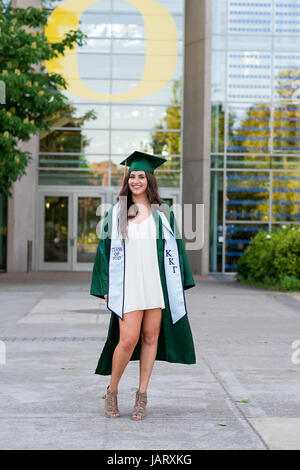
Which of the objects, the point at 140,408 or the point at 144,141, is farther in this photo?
the point at 144,141

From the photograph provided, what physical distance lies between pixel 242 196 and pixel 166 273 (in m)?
18.8

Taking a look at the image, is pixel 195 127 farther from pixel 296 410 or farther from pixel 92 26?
pixel 296 410

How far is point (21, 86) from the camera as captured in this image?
16547 millimetres

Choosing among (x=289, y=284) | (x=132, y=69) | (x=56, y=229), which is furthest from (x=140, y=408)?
(x=132, y=69)

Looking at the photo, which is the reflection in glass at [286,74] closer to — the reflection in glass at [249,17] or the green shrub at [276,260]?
the reflection in glass at [249,17]

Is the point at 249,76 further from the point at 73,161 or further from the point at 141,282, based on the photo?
the point at 141,282

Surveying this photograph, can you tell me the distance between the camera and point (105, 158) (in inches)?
990

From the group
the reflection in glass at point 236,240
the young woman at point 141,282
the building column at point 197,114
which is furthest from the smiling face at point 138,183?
the reflection in glass at point 236,240

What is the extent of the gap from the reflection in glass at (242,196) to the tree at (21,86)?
8.03 m

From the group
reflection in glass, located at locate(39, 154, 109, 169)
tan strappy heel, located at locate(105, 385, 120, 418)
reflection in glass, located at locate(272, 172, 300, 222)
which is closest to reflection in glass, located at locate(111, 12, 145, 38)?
reflection in glass, located at locate(39, 154, 109, 169)

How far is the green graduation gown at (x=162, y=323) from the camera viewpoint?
17.8ft

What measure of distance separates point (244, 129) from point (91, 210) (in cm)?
564

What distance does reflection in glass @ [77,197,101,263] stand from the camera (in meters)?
25.1

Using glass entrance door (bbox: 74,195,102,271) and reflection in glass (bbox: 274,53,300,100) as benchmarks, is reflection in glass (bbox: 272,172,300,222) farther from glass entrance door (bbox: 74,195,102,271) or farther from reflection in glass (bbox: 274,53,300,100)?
glass entrance door (bbox: 74,195,102,271)
